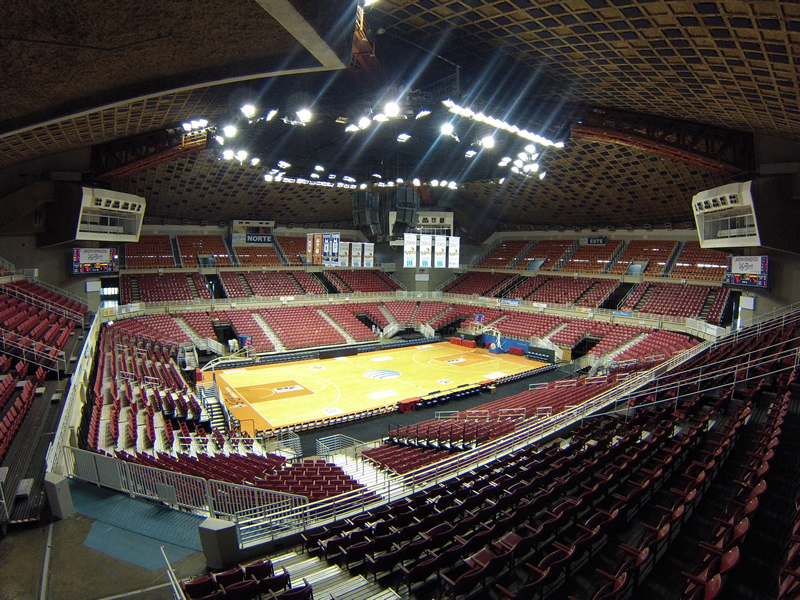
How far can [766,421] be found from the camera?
10047 mm

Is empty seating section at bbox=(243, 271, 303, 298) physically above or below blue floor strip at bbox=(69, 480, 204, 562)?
above

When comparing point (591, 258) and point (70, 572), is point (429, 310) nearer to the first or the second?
point (591, 258)

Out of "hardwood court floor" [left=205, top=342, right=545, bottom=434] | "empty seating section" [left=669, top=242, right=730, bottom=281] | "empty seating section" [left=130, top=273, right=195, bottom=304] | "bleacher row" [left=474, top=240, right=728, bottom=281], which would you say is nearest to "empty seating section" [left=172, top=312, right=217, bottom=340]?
"empty seating section" [left=130, top=273, right=195, bottom=304]

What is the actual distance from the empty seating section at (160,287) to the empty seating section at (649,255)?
33.3 meters

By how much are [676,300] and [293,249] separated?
31869 mm

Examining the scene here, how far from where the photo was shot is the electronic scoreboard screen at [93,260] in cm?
2714

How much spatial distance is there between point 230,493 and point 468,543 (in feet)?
14.7

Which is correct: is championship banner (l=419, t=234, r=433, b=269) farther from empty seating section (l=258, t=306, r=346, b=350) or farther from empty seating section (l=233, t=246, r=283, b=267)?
empty seating section (l=233, t=246, r=283, b=267)

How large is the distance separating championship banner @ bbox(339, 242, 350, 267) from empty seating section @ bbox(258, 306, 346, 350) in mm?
6696

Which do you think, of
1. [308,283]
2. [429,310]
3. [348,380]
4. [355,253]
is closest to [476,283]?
[429,310]

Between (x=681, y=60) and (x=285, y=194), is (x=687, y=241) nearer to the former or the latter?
(x=681, y=60)

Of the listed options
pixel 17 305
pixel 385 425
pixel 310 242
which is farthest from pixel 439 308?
pixel 17 305

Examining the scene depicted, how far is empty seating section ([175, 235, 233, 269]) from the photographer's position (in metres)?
37.6

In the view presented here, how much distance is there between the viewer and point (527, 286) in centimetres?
4038
